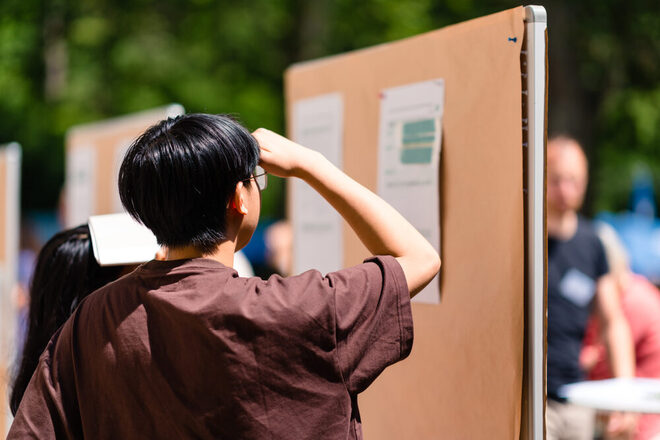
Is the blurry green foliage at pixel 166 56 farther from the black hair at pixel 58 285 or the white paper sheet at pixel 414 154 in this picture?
the black hair at pixel 58 285

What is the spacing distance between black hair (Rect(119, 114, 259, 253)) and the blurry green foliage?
36.8ft

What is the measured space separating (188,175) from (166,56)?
43.3ft

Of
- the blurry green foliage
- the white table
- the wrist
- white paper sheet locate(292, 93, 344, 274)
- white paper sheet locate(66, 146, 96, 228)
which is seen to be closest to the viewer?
the wrist

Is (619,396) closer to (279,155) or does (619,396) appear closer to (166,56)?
(279,155)

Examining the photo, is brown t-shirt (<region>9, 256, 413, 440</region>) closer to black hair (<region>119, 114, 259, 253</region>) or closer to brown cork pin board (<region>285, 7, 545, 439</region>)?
black hair (<region>119, 114, 259, 253</region>)

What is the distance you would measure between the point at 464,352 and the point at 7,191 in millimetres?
3252

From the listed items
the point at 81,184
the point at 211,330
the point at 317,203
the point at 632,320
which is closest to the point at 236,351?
the point at 211,330

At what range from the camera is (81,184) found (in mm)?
4727

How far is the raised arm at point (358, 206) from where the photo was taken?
5.05 ft

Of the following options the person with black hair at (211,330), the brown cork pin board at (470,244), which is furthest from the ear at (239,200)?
the brown cork pin board at (470,244)

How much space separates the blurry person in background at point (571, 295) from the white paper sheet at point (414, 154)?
147 centimetres

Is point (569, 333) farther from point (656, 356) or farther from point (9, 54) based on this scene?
point (9, 54)

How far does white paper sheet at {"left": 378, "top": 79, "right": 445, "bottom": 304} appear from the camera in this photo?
192 cm

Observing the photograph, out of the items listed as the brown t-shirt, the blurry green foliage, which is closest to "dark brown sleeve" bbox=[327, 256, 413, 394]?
the brown t-shirt
